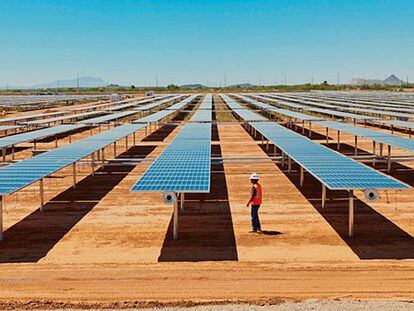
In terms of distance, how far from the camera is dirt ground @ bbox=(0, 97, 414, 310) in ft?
25.5

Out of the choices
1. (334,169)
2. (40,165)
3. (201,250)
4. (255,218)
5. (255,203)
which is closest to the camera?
(201,250)

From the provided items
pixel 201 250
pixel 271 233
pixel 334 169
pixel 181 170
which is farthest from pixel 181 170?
pixel 334 169

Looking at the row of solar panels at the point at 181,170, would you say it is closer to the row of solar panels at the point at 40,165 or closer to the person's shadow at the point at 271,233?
the person's shadow at the point at 271,233

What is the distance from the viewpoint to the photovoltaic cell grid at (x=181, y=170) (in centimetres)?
1019

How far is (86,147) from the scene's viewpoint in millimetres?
17594

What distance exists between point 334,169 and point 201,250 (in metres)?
4.40

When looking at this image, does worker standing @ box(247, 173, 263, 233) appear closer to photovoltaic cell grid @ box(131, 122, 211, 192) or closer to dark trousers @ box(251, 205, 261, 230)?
dark trousers @ box(251, 205, 261, 230)

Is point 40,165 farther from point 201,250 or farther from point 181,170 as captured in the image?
point 201,250

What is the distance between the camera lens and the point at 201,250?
9742 mm

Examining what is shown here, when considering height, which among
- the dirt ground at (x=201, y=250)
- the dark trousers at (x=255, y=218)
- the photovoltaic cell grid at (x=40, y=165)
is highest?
the photovoltaic cell grid at (x=40, y=165)

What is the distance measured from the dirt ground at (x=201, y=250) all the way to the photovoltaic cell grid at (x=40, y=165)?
111cm

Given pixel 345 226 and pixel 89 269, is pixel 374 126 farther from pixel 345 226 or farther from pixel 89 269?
pixel 89 269

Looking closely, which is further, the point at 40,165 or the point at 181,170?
the point at 40,165

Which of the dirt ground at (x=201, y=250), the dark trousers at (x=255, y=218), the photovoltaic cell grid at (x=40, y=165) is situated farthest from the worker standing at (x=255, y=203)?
the photovoltaic cell grid at (x=40, y=165)
